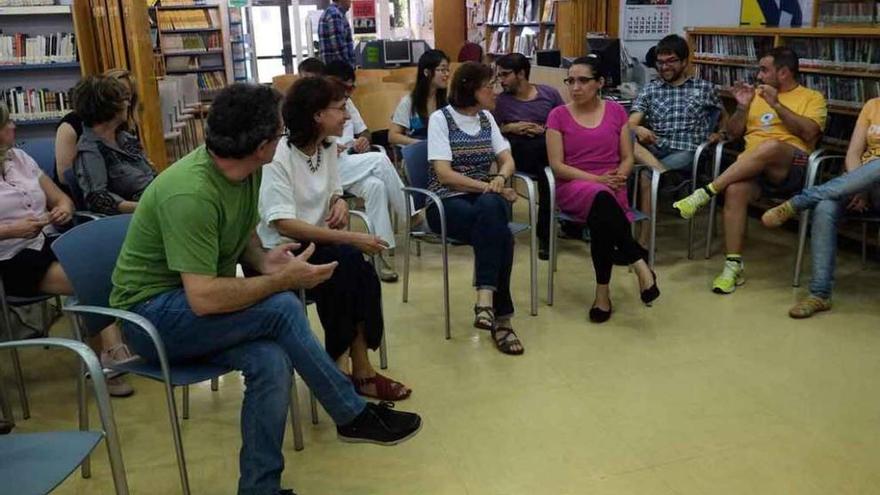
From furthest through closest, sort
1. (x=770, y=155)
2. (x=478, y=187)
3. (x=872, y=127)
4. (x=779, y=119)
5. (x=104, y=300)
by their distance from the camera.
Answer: (x=779, y=119) < (x=770, y=155) < (x=872, y=127) < (x=478, y=187) < (x=104, y=300)

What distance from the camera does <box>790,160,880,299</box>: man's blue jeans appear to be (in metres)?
3.39

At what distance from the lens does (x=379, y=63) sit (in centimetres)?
891

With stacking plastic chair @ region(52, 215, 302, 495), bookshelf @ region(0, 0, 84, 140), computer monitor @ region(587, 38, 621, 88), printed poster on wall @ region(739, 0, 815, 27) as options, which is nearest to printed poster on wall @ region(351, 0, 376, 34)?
bookshelf @ region(0, 0, 84, 140)

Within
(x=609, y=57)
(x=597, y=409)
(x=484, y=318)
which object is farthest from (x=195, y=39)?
(x=597, y=409)

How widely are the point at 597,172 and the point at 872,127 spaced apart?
1.32 meters

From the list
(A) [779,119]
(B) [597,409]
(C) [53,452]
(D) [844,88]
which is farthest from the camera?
(D) [844,88]

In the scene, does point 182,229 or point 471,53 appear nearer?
point 182,229

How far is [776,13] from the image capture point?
5.41m

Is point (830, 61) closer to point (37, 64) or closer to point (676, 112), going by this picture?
point (676, 112)

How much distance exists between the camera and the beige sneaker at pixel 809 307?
333 centimetres

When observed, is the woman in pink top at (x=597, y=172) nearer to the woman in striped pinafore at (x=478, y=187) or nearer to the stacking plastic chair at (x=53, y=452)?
the woman in striped pinafore at (x=478, y=187)

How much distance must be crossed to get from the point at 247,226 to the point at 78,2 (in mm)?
4508

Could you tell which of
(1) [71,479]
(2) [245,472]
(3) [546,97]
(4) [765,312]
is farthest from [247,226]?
(3) [546,97]

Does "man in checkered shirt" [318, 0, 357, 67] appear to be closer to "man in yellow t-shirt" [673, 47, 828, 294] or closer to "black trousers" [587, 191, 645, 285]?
"man in yellow t-shirt" [673, 47, 828, 294]
